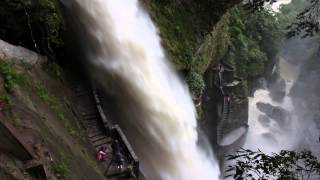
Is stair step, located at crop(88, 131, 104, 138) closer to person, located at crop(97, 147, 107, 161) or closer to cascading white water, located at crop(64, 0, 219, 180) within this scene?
person, located at crop(97, 147, 107, 161)

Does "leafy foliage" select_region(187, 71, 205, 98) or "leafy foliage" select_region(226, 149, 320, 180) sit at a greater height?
"leafy foliage" select_region(187, 71, 205, 98)

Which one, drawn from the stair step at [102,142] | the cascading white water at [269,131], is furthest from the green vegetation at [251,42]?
the stair step at [102,142]

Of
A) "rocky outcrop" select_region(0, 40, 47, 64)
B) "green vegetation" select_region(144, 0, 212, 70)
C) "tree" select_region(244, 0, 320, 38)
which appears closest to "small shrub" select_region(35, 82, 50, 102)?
"rocky outcrop" select_region(0, 40, 47, 64)

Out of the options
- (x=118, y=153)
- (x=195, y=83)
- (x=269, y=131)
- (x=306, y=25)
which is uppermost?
(x=269, y=131)

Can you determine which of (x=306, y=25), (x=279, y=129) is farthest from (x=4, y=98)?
(x=279, y=129)

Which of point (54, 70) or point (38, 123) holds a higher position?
point (54, 70)

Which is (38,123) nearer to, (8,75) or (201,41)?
(8,75)

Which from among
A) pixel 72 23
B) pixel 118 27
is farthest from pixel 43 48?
pixel 118 27

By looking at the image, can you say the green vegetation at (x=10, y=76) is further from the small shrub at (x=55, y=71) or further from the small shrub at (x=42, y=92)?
the small shrub at (x=55, y=71)

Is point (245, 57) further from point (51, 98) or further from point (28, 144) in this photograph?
point (28, 144)
